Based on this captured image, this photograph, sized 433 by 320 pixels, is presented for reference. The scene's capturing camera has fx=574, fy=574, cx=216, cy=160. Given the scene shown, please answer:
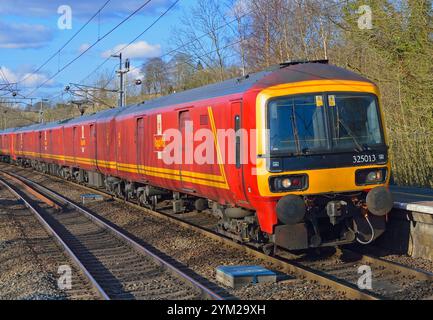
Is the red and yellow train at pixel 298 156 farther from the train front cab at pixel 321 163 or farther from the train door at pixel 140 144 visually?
the train door at pixel 140 144

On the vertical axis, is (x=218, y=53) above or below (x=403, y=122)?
above

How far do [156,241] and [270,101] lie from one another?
15.8 ft

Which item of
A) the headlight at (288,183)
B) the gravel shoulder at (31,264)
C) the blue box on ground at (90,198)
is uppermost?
the headlight at (288,183)

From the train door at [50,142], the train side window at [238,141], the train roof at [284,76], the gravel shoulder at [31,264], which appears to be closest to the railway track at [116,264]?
the gravel shoulder at [31,264]

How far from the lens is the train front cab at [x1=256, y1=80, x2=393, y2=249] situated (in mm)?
8453

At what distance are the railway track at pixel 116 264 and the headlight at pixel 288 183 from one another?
1808mm

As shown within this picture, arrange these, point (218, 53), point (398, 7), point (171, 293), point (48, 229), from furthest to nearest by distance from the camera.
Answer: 1. point (218, 53)
2. point (398, 7)
3. point (48, 229)
4. point (171, 293)

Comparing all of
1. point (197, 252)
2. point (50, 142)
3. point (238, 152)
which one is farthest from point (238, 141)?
point (50, 142)

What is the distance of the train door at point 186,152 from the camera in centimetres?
1145

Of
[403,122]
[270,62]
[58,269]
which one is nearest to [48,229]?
[58,269]

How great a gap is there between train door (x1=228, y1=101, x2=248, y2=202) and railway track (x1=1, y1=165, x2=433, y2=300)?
1.18 metres

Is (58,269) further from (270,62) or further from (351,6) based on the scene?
(270,62)

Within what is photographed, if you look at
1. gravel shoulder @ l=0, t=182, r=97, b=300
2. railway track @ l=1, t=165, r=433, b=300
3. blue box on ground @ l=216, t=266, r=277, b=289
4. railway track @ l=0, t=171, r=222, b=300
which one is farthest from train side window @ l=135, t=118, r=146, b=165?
blue box on ground @ l=216, t=266, r=277, b=289

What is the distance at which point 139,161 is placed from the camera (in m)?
15.4
